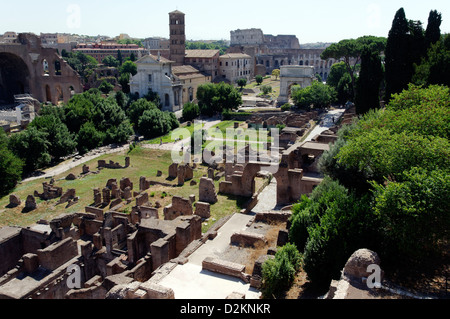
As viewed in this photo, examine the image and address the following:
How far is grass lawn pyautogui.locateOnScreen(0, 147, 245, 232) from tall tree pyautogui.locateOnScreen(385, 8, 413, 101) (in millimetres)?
18970

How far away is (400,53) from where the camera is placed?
1321 inches

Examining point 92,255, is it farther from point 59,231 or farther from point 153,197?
point 153,197

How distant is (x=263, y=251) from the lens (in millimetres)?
16391

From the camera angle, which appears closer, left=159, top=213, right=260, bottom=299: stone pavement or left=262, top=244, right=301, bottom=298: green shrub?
left=262, top=244, right=301, bottom=298: green shrub

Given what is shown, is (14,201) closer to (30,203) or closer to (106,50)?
(30,203)

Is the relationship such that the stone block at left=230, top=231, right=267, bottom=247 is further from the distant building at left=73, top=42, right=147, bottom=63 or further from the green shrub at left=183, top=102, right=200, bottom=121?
the distant building at left=73, top=42, right=147, bottom=63

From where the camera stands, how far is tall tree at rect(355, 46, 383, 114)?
35.0 m

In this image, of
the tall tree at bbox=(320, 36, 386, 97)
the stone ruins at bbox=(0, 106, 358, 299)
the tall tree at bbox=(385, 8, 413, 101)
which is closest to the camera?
the stone ruins at bbox=(0, 106, 358, 299)

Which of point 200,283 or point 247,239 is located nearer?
point 200,283

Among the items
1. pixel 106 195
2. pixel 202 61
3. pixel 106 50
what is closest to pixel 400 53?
pixel 106 195

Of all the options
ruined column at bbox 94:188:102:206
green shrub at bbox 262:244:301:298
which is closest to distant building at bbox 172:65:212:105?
ruined column at bbox 94:188:102:206

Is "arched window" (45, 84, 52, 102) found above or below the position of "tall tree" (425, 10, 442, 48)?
below

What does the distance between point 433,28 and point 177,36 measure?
49.2 meters

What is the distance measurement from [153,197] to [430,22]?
28332 millimetres
